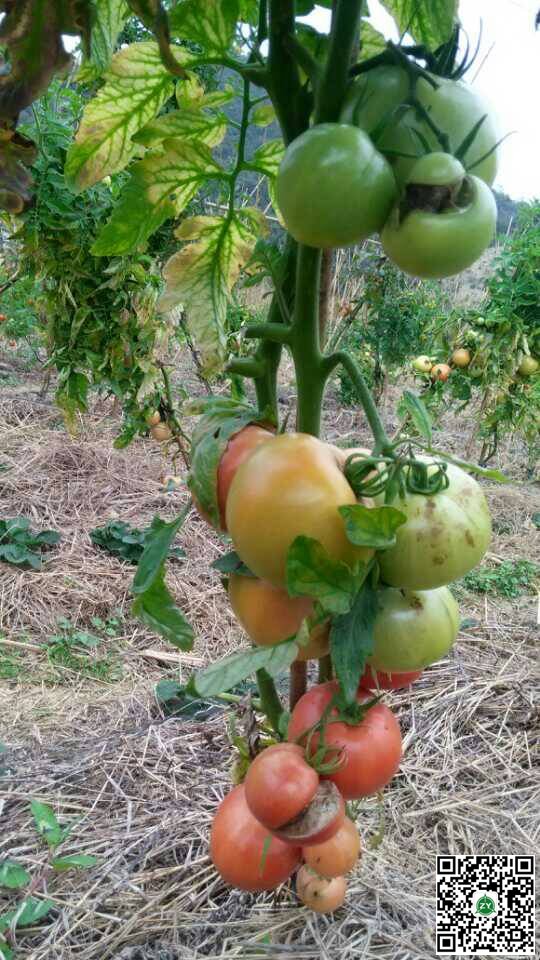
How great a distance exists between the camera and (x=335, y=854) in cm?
71

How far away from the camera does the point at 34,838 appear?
1.25 meters

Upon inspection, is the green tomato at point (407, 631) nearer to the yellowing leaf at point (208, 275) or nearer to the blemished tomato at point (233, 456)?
the blemished tomato at point (233, 456)

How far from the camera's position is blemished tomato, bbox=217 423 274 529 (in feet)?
2.14

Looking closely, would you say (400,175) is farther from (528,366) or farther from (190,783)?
(528,366)

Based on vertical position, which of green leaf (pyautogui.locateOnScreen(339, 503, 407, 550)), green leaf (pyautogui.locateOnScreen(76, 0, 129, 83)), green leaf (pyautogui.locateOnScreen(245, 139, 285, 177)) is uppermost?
green leaf (pyautogui.locateOnScreen(76, 0, 129, 83))

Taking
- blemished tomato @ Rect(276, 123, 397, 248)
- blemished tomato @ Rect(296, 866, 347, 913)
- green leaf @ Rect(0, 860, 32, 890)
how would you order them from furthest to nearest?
green leaf @ Rect(0, 860, 32, 890) → blemished tomato @ Rect(296, 866, 347, 913) → blemished tomato @ Rect(276, 123, 397, 248)

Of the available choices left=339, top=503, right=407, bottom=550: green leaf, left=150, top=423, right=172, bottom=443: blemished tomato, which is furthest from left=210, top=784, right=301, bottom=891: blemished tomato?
left=150, top=423, right=172, bottom=443: blemished tomato

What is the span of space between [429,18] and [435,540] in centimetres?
44

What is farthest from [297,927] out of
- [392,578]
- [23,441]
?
[23,441]

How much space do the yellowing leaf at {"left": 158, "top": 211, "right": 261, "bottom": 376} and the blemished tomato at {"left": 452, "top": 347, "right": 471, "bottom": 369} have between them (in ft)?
12.4

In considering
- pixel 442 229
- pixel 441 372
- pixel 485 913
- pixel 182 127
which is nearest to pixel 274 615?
pixel 442 229

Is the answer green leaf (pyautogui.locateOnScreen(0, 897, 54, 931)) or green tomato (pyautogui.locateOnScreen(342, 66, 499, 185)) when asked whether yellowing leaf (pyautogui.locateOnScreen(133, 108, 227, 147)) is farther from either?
green leaf (pyautogui.locateOnScreen(0, 897, 54, 931))

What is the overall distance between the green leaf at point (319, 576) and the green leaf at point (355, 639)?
0.05 m

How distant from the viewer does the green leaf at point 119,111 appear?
680 mm
